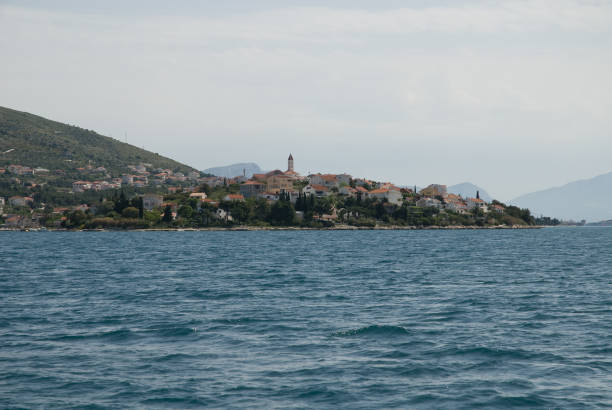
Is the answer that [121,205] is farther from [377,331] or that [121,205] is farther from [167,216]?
[377,331]

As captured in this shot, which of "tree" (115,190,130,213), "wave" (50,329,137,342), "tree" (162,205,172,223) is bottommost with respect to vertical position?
"wave" (50,329,137,342)

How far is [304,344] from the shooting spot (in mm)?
22875

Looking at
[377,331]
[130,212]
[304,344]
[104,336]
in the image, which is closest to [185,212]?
[130,212]

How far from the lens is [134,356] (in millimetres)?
21109

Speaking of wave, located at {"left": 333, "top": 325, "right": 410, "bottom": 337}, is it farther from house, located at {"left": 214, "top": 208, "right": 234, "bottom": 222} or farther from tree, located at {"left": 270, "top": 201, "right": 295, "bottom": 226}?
house, located at {"left": 214, "top": 208, "right": 234, "bottom": 222}

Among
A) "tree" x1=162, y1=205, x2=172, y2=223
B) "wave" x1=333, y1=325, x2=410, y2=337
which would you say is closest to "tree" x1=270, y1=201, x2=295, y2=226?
"tree" x1=162, y1=205, x2=172, y2=223

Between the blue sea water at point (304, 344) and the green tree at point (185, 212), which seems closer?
the blue sea water at point (304, 344)

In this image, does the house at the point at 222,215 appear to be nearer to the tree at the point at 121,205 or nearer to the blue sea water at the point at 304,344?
the tree at the point at 121,205

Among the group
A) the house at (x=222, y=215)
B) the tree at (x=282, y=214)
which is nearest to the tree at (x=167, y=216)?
the house at (x=222, y=215)

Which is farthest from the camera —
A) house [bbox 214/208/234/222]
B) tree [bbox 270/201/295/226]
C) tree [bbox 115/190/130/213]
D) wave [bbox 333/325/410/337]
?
house [bbox 214/208/234/222]

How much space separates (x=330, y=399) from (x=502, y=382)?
554 cm

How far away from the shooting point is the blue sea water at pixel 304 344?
56.1ft

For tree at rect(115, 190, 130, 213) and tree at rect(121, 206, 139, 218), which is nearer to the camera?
tree at rect(121, 206, 139, 218)

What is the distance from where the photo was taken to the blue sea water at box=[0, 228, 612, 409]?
56.1 feet
